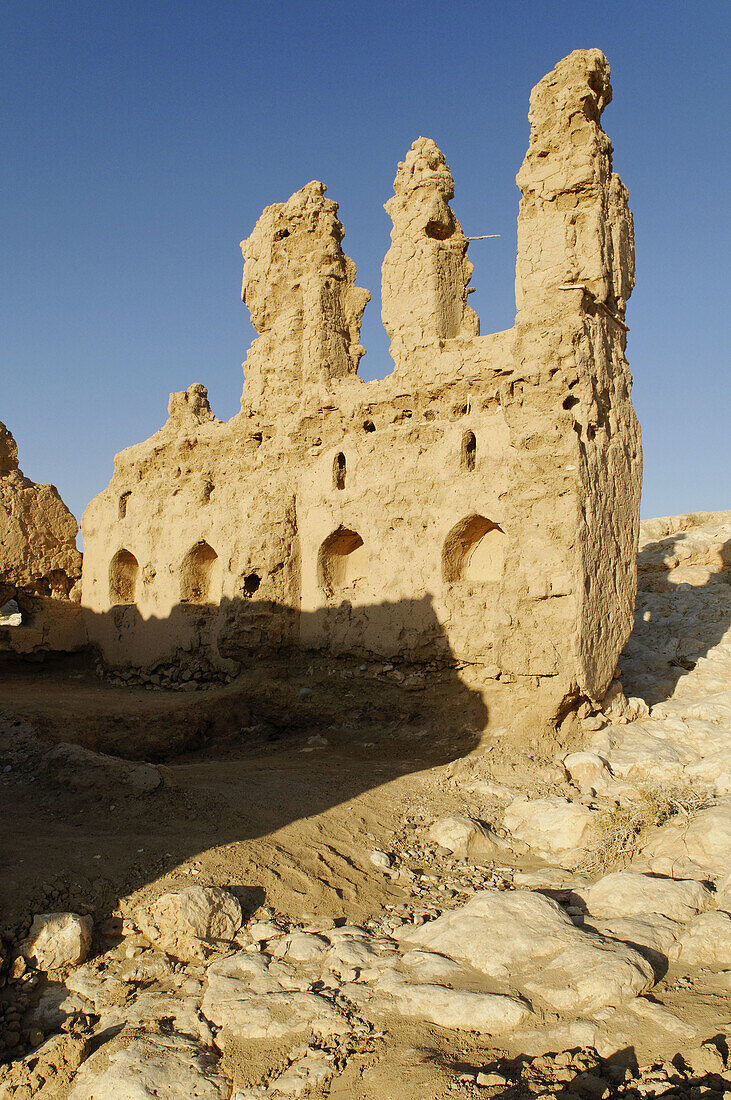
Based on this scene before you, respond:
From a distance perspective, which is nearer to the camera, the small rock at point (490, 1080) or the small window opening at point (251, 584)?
the small rock at point (490, 1080)

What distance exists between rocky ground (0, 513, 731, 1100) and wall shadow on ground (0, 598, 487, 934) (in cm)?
4

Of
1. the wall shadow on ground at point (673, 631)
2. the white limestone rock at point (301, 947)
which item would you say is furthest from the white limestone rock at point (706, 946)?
the wall shadow on ground at point (673, 631)

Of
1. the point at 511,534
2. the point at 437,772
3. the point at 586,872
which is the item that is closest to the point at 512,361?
the point at 511,534

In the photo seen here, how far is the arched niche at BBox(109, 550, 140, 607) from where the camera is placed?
13.6 m

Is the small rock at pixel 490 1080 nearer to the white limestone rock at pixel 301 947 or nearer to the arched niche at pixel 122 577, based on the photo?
the white limestone rock at pixel 301 947

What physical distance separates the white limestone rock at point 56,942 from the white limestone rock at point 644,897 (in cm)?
297

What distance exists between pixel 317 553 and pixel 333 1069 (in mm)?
Answer: 7527

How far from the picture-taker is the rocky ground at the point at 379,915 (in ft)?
10.9

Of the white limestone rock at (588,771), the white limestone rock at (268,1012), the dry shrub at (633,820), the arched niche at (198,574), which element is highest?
the arched niche at (198,574)

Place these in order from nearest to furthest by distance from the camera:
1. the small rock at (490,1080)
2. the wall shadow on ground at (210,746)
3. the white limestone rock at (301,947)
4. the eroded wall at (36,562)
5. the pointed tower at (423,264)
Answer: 1. the small rock at (490,1080)
2. the white limestone rock at (301,947)
3. the wall shadow on ground at (210,746)
4. the pointed tower at (423,264)
5. the eroded wall at (36,562)

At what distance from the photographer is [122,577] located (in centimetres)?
1391

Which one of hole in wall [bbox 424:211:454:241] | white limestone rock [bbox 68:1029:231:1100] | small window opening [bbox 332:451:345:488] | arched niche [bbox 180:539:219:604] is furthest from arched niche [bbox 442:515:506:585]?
white limestone rock [bbox 68:1029:231:1100]

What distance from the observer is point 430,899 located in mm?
5238

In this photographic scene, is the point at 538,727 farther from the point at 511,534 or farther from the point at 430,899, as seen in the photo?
the point at 430,899
